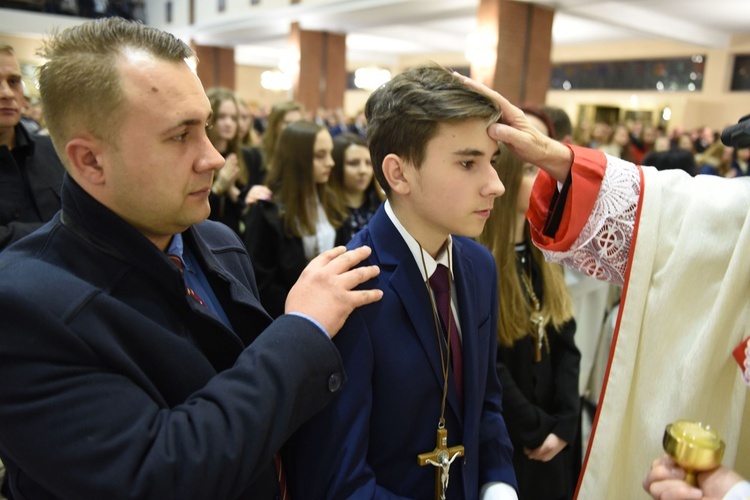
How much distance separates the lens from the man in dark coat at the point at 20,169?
6.72ft

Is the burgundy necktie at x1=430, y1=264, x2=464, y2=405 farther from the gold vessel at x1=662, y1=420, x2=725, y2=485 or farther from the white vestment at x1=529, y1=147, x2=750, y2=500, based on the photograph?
the gold vessel at x1=662, y1=420, x2=725, y2=485

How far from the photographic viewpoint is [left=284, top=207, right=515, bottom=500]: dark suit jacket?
1173mm

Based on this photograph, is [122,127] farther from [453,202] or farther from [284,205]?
[284,205]

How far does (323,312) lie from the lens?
1.05 meters

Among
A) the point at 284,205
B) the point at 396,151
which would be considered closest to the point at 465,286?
the point at 396,151

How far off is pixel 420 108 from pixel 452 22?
1201 centimetres

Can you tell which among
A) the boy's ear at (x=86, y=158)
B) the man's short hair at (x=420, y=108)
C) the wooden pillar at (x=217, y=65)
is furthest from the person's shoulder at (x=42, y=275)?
the wooden pillar at (x=217, y=65)

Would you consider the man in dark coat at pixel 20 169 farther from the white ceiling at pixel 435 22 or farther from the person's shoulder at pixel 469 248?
the white ceiling at pixel 435 22

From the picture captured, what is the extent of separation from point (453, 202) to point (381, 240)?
20 cm

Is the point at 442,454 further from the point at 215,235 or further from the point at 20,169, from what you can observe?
the point at 20,169

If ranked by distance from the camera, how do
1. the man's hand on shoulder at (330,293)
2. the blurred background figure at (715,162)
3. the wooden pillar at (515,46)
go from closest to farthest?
the man's hand on shoulder at (330,293) → the blurred background figure at (715,162) → the wooden pillar at (515,46)

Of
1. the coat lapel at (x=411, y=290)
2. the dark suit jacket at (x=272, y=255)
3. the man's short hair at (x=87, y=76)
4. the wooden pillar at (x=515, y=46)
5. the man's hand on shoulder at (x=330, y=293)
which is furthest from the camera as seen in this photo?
the wooden pillar at (x=515, y=46)

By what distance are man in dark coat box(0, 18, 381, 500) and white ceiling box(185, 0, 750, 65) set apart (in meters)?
9.20

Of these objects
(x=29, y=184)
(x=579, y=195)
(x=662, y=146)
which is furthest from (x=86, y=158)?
(x=662, y=146)
